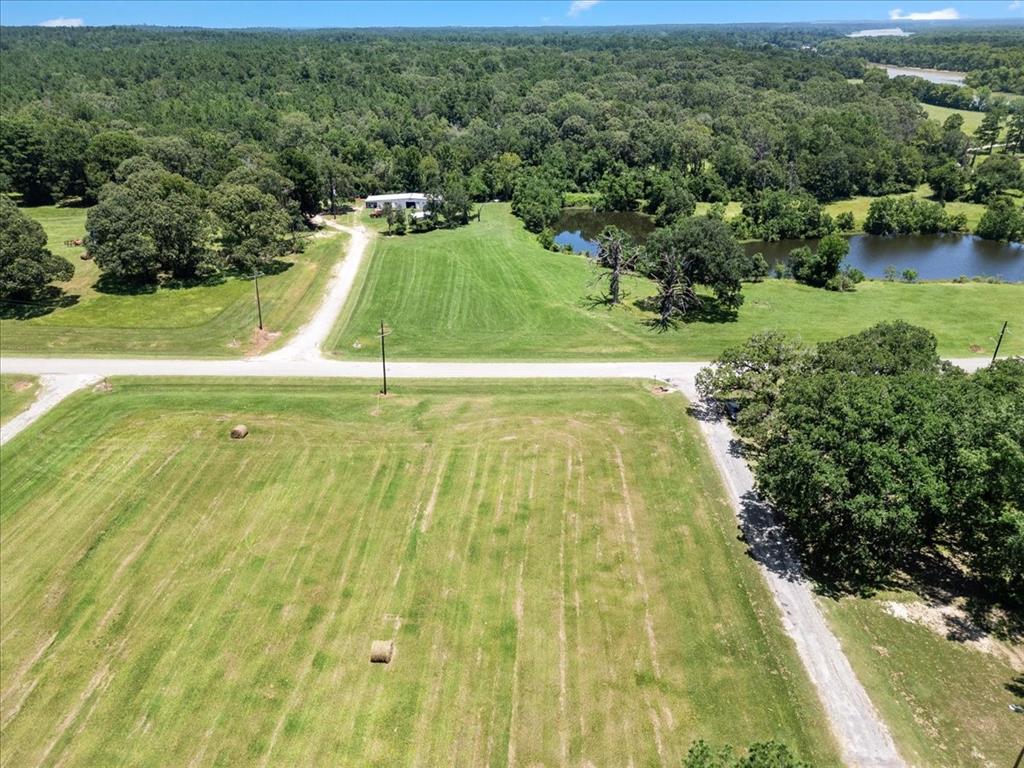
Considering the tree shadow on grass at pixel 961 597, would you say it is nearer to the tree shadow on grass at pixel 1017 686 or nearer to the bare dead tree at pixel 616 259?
the tree shadow on grass at pixel 1017 686

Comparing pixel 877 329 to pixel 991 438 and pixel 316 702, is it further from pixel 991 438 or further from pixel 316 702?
pixel 316 702

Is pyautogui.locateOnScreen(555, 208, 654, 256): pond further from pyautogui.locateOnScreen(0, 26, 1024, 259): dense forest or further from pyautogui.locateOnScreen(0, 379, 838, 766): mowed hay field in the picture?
pyautogui.locateOnScreen(0, 379, 838, 766): mowed hay field

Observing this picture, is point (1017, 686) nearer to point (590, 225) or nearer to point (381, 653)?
point (381, 653)

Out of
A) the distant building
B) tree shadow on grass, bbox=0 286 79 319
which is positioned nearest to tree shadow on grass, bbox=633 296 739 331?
the distant building

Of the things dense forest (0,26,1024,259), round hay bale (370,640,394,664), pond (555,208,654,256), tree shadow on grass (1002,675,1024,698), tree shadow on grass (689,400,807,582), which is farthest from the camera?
pond (555,208,654,256)

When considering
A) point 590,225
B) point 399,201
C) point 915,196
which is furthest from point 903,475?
point 915,196

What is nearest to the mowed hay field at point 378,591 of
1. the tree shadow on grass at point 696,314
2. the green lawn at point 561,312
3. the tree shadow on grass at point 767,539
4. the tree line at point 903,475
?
the tree shadow on grass at point 767,539
